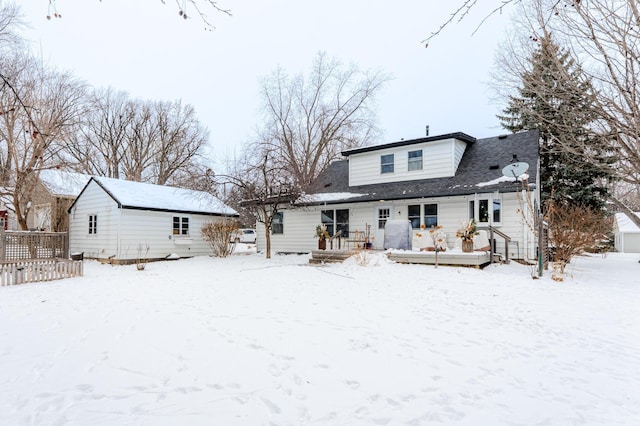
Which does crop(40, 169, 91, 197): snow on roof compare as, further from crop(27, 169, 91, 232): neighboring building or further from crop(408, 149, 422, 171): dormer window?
crop(408, 149, 422, 171): dormer window

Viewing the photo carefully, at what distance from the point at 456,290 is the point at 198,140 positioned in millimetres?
28031

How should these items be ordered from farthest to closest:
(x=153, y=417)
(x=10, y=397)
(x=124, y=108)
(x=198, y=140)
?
(x=198, y=140), (x=124, y=108), (x=10, y=397), (x=153, y=417)

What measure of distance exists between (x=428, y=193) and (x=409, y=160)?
257 centimetres

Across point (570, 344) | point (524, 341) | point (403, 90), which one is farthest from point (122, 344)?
point (403, 90)

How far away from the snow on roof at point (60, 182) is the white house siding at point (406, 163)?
14.4 meters

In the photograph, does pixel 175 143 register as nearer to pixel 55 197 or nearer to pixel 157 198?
pixel 55 197

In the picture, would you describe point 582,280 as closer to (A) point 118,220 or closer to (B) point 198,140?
(A) point 118,220

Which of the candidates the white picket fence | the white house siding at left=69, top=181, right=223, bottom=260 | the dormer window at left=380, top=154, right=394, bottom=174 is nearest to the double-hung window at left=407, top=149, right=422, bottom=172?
the dormer window at left=380, top=154, right=394, bottom=174

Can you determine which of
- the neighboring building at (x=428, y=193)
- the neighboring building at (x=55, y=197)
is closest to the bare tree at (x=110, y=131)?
the neighboring building at (x=55, y=197)

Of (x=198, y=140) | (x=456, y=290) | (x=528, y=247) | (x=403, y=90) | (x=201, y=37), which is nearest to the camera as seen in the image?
(x=201, y=37)

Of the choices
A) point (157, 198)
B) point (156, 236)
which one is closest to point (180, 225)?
point (156, 236)

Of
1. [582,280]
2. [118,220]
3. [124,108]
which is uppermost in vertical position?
[124,108]

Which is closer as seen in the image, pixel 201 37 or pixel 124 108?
pixel 201 37

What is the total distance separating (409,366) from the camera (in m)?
3.64
